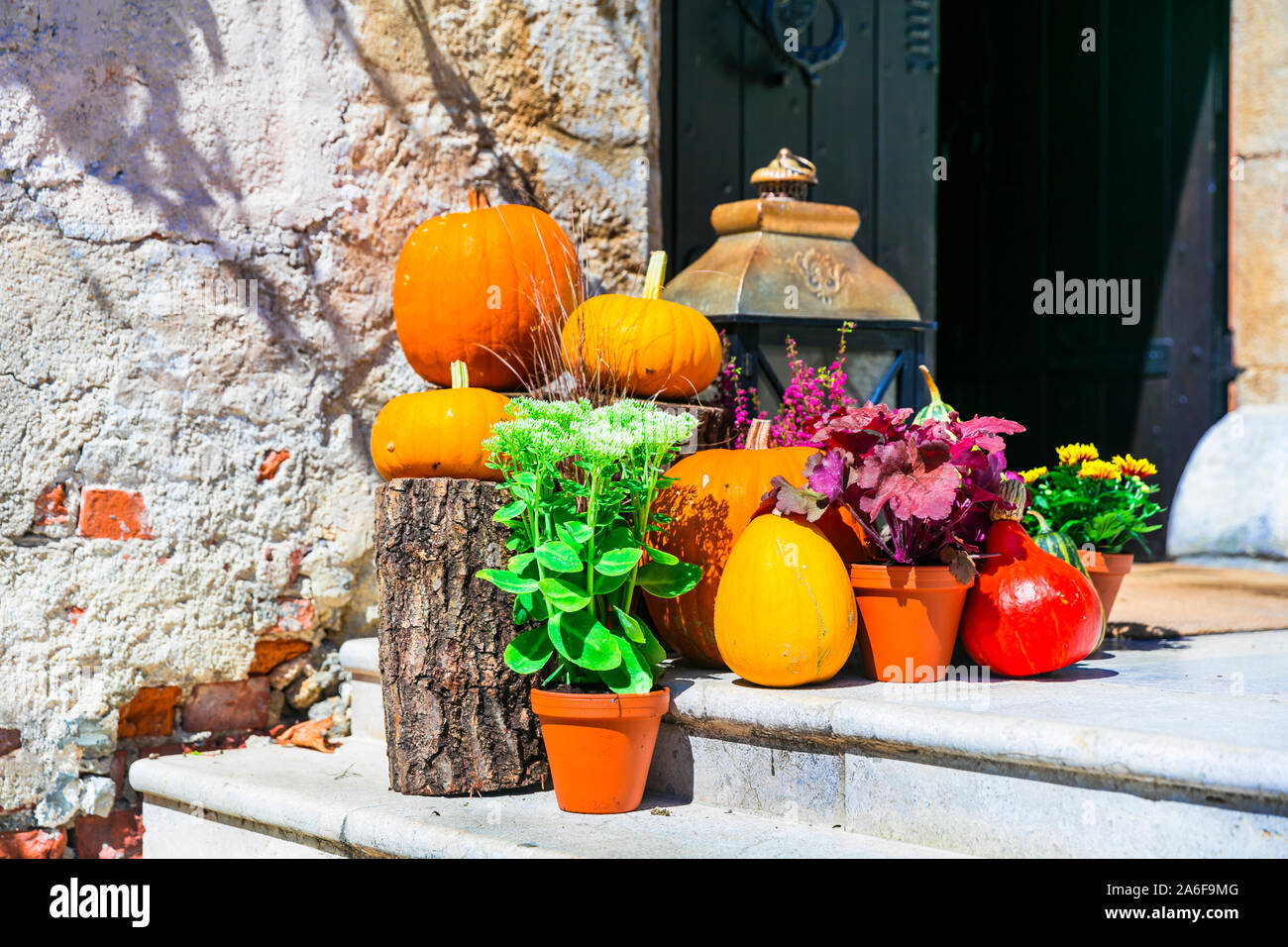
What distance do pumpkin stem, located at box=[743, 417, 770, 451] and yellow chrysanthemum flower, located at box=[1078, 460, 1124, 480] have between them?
841 millimetres

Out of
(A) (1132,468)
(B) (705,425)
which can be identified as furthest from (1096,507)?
(B) (705,425)

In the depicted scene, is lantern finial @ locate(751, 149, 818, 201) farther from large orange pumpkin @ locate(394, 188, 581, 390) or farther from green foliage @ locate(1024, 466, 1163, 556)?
green foliage @ locate(1024, 466, 1163, 556)

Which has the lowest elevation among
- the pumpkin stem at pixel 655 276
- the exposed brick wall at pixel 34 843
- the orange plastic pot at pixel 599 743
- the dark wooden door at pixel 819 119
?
the exposed brick wall at pixel 34 843

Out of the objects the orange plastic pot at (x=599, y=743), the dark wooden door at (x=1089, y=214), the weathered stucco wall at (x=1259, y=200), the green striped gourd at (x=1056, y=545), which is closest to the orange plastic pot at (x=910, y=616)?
the green striped gourd at (x=1056, y=545)

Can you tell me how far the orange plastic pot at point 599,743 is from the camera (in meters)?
2.21

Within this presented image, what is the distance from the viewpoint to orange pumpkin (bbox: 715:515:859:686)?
2318mm

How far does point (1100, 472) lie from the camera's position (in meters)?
2.98

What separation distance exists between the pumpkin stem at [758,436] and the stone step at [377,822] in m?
0.80

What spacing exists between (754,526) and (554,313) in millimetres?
826

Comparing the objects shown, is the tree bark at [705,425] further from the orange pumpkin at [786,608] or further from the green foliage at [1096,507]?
the green foliage at [1096,507]

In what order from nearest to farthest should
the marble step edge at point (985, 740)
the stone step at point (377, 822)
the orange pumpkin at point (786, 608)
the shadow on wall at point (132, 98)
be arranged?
the marble step edge at point (985, 740), the stone step at point (377, 822), the orange pumpkin at point (786, 608), the shadow on wall at point (132, 98)

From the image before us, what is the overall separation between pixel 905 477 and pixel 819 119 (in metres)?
2.07

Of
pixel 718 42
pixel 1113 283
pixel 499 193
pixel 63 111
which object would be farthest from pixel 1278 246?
pixel 63 111

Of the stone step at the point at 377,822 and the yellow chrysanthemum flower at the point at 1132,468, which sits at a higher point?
the yellow chrysanthemum flower at the point at 1132,468
